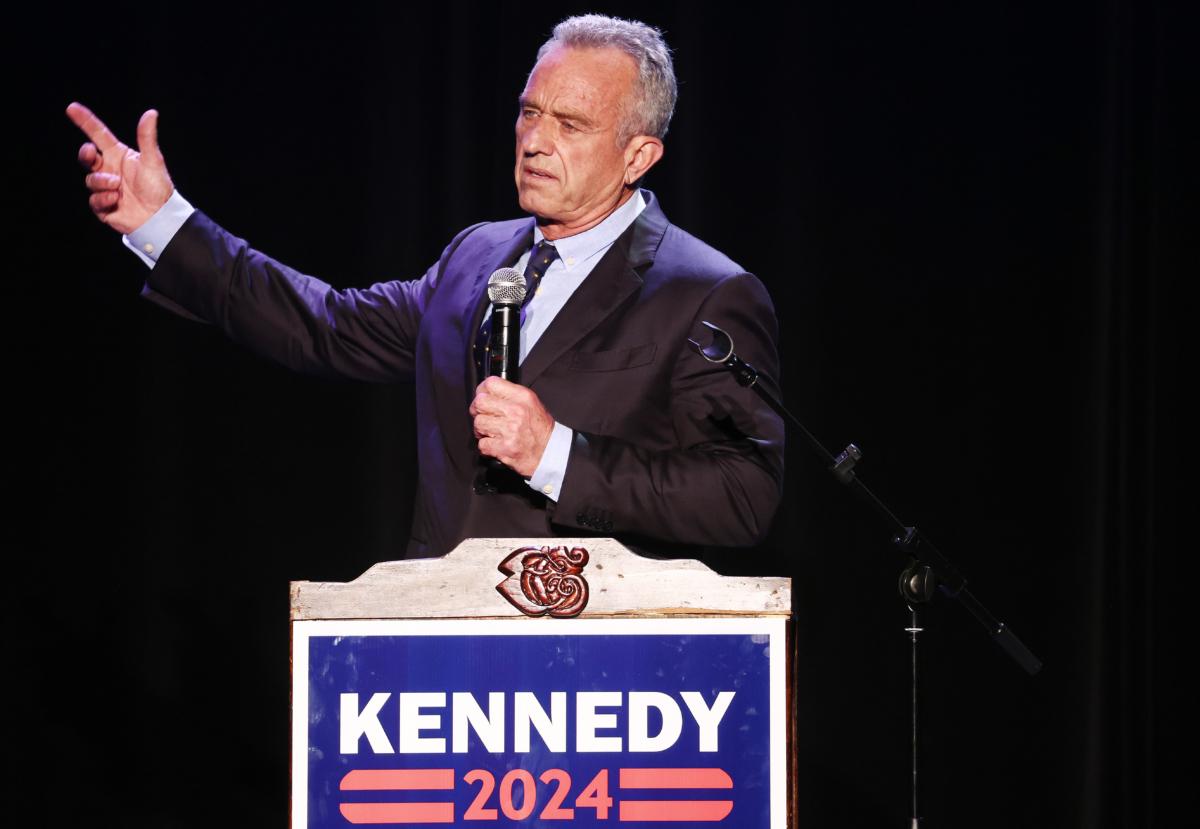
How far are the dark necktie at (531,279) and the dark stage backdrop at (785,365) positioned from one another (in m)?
0.73

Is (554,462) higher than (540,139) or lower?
lower

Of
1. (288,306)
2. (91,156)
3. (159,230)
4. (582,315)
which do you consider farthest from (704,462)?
(91,156)

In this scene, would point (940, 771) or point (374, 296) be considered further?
point (940, 771)

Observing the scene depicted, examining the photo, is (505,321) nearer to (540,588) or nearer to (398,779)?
(540,588)

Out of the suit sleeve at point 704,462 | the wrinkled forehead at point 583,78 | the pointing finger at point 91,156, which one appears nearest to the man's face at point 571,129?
the wrinkled forehead at point 583,78

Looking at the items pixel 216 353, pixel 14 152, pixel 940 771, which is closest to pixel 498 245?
pixel 216 353

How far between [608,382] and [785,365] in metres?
1.04

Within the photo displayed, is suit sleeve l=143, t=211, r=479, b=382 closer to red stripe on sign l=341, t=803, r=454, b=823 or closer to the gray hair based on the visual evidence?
the gray hair

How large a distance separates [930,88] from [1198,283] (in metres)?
0.76

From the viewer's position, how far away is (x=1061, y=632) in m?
3.19

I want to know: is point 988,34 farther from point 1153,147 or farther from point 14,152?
point 14,152

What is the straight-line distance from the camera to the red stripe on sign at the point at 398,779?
5.81ft

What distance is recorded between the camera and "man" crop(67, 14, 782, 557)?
2.15 m

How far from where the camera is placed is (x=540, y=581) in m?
1.78
